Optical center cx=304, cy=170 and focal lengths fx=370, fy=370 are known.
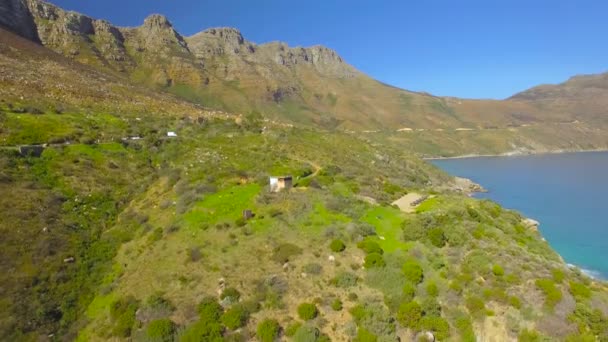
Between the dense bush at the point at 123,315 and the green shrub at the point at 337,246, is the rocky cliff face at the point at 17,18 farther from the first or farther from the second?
the green shrub at the point at 337,246

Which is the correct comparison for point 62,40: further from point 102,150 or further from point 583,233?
point 583,233

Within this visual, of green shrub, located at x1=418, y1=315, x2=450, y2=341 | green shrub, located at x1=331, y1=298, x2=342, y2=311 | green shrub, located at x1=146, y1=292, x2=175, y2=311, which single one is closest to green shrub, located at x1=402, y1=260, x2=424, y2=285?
green shrub, located at x1=418, y1=315, x2=450, y2=341

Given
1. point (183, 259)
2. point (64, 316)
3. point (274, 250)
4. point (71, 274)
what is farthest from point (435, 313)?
point (71, 274)

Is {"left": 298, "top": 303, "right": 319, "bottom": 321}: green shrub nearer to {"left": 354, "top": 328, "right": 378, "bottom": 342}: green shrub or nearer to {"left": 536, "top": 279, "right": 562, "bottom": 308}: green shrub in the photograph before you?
{"left": 354, "top": 328, "right": 378, "bottom": 342}: green shrub

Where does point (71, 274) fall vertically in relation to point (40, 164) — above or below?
below

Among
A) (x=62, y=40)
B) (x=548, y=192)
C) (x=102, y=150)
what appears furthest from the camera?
(x=62, y=40)

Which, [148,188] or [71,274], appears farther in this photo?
[148,188]
